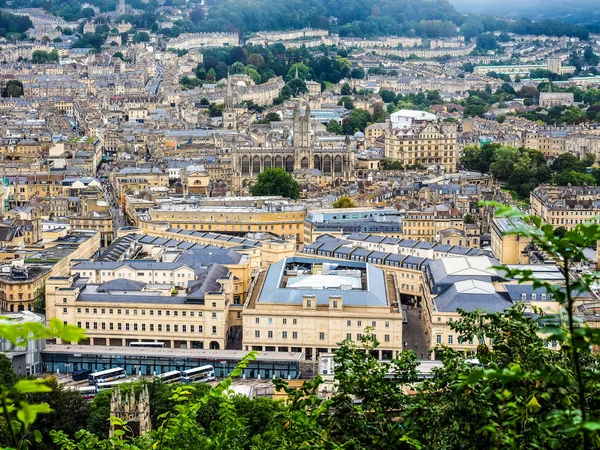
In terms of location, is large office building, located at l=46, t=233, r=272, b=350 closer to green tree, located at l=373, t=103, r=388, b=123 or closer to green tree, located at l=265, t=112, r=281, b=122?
green tree, located at l=265, t=112, r=281, b=122

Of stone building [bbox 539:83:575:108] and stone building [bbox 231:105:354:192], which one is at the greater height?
stone building [bbox 231:105:354:192]

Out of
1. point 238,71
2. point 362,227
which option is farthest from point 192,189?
point 238,71

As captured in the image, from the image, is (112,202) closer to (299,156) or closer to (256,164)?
(256,164)

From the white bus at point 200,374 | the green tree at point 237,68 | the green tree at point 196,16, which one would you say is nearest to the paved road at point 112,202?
the white bus at point 200,374

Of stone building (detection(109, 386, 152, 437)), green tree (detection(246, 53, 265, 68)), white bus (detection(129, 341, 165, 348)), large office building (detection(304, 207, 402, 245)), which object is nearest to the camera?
stone building (detection(109, 386, 152, 437))

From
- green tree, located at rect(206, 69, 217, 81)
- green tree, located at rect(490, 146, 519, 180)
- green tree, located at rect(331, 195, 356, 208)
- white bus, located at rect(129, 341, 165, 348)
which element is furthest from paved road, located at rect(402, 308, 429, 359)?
green tree, located at rect(206, 69, 217, 81)

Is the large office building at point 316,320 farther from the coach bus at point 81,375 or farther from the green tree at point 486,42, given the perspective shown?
the green tree at point 486,42
